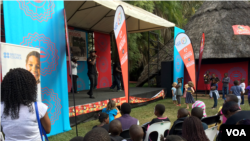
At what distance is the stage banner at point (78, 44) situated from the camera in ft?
30.5

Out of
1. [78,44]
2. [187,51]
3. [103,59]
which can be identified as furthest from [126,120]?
[103,59]

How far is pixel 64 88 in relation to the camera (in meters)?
4.72

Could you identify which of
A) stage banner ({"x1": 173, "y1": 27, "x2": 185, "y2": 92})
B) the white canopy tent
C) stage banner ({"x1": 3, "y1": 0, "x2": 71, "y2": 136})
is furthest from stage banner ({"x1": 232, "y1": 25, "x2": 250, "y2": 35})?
stage banner ({"x1": 3, "y1": 0, "x2": 71, "y2": 136})

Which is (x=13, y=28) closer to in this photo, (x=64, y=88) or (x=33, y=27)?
(x=33, y=27)

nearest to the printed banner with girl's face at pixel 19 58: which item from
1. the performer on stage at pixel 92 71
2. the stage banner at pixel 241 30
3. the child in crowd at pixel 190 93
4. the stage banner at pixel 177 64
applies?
the performer on stage at pixel 92 71

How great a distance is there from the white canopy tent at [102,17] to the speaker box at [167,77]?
2337 millimetres

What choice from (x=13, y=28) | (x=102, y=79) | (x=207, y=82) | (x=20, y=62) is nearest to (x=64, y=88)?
(x=20, y=62)

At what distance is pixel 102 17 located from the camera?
31.2ft

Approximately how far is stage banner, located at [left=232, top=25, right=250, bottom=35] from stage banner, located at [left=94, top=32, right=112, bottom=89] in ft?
25.3

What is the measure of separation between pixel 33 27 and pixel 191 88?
5709 mm

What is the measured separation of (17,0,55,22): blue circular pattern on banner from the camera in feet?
13.1

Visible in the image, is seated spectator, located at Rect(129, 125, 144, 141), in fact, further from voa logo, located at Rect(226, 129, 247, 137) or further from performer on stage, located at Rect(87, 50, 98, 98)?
performer on stage, located at Rect(87, 50, 98, 98)

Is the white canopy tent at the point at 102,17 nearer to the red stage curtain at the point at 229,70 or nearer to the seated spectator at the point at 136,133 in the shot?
the red stage curtain at the point at 229,70

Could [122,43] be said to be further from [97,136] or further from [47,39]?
[97,136]
